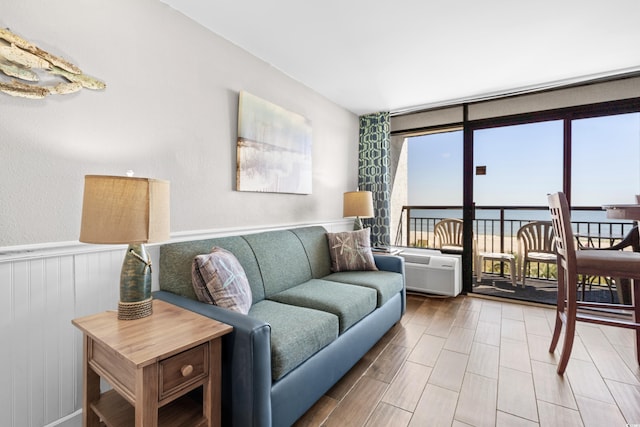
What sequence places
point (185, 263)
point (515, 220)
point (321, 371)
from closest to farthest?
point (321, 371) < point (185, 263) < point (515, 220)

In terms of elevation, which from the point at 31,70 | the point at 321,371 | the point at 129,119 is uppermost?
the point at 31,70

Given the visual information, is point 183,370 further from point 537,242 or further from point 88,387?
point 537,242

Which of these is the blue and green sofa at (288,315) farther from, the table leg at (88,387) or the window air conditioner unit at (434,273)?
the window air conditioner unit at (434,273)

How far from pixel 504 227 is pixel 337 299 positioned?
3380 mm

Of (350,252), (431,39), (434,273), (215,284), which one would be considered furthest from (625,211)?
(215,284)

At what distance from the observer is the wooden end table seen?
97cm

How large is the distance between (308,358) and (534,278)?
4.08m

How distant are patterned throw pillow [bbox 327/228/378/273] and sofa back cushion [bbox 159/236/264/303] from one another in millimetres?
984

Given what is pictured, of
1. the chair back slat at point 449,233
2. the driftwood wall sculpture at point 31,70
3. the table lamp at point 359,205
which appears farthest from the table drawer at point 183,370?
the chair back slat at point 449,233

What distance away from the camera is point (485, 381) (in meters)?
1.84

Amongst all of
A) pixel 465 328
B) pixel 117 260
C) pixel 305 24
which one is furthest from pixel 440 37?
pixel 117 260

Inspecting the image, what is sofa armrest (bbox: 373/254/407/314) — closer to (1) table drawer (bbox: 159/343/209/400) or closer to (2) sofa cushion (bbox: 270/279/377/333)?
(2) sofa cushion (bbox: 270/279/377/333)

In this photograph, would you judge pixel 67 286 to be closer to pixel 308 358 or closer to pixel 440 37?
pixel 308 358

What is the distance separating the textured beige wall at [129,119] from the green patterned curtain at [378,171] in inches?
67.3
